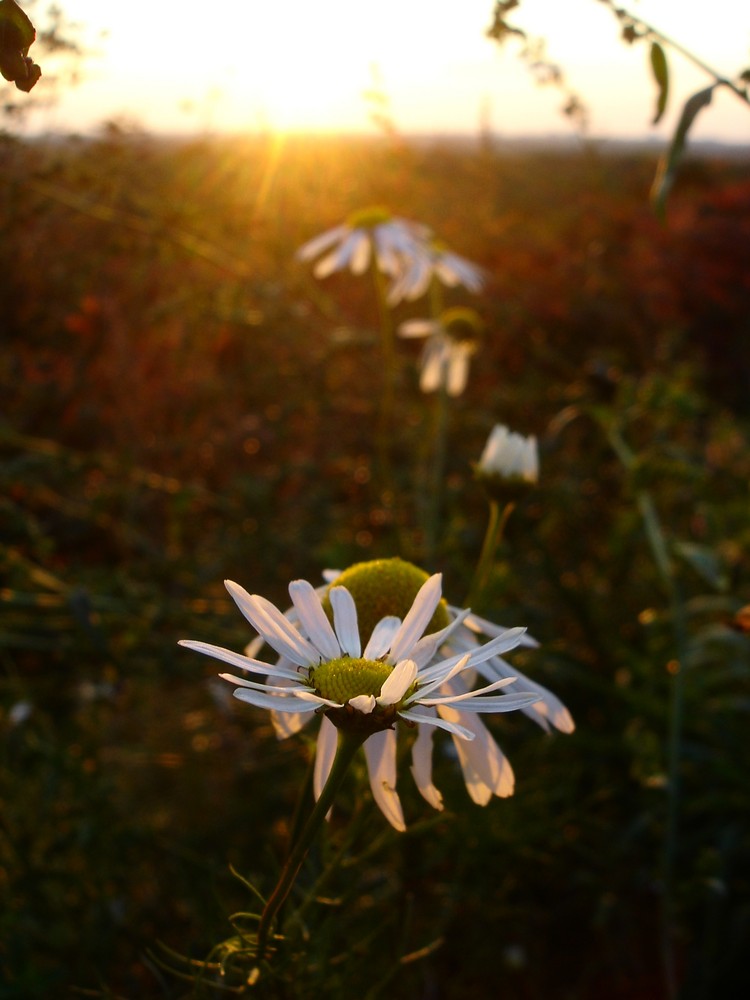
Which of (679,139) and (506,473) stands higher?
(679,139)

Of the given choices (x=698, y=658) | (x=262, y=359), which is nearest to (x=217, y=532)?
(x=262, y=359)

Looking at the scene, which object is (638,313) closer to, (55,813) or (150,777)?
(150,777)

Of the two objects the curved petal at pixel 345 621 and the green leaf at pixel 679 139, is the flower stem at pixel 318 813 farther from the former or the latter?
the green leaf at pixel 679 139

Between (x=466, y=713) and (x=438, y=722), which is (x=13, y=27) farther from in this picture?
(x=466, y=713)

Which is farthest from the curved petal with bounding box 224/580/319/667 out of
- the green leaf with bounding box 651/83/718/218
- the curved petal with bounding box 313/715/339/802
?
the green leaf with bounding box 651/83/718/218

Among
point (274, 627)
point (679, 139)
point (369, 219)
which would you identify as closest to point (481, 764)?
point (274, 627)

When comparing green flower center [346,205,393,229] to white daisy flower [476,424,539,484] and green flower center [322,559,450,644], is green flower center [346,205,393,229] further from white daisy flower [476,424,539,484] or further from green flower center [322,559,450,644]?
green flower center [322,559,450,644]

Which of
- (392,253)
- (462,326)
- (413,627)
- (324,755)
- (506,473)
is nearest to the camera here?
(413,627)

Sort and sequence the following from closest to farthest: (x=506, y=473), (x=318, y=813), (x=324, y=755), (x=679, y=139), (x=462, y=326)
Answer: (x=318, y=813) < (x=324, y=755) < (x=679, y=139) < (x=506, y=473) < (x=462, y=326)
